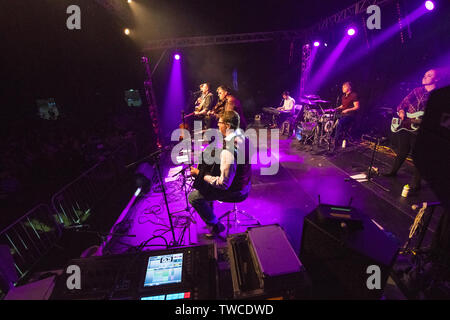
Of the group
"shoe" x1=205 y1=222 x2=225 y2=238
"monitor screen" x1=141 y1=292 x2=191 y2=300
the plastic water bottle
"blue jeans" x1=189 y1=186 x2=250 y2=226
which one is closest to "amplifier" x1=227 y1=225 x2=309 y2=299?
"monitor screen" x1=141 y1=292 x2=191 y2=300

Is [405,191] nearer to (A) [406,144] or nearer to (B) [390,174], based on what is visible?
(B) [390,174]

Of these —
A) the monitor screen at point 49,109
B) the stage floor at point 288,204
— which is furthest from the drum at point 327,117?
the monitor screen at point 49,109

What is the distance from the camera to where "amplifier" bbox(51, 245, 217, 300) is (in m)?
1.33

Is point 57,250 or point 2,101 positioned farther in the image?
point 2,101

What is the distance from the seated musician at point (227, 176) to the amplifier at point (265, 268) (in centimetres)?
88

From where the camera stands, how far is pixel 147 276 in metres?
1.42

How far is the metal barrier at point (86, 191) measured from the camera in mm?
3570

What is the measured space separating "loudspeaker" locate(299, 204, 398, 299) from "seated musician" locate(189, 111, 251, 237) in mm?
1017

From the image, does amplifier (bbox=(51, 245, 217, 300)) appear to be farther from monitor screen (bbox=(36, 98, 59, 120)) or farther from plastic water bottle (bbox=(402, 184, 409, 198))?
monitor screen (bbox=(36, 98, 59, 120))

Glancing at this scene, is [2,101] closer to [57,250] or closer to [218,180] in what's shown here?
[57,250]

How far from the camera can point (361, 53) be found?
25.8ft

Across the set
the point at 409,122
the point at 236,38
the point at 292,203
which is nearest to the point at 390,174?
the point at 409,122

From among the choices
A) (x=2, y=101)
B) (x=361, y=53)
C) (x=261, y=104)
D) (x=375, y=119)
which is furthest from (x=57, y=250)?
(x=261, y=104)

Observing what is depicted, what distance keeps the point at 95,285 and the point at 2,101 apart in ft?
34.0
